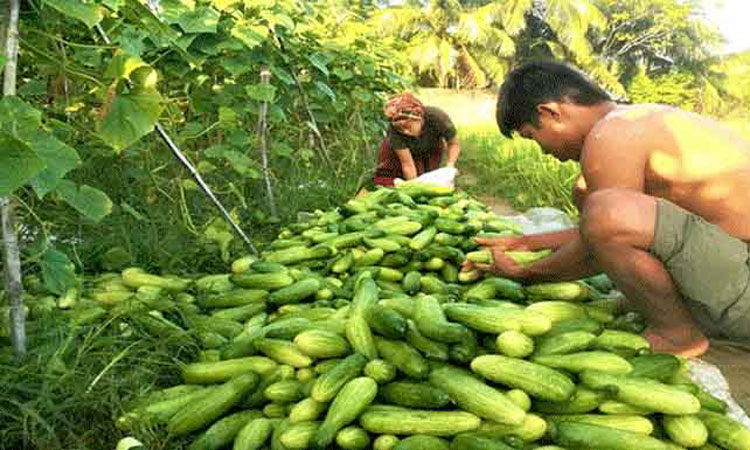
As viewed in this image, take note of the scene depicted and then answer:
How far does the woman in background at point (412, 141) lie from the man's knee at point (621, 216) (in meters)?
4.10

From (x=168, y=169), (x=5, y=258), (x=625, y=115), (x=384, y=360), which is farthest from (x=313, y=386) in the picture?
(x=168, y=169)

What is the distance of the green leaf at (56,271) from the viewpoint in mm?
2607

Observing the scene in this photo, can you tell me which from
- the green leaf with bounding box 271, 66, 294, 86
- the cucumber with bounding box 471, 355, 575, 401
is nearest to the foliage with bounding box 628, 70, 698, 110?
the green leaf with bounding box 271, 66, 294, 86

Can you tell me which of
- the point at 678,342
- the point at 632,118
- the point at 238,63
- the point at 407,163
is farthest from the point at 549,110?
the point at 407,163

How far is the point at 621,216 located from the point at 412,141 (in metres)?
4.64

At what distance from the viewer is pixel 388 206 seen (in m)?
5.18

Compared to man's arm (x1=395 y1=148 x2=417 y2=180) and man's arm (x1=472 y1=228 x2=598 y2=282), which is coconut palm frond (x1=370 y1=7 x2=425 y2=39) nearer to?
man's arm (x1=395 y1=148 x2=417 y2=180)

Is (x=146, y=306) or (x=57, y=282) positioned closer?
(x=57, y=282)

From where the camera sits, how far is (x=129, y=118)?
253cm

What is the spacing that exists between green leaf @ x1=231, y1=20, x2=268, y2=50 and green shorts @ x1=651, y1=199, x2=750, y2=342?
300 centimetres

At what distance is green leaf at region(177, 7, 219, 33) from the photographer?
162 inches

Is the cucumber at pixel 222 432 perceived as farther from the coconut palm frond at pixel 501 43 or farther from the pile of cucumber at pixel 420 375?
the coconut palm frond at pixel 501 43

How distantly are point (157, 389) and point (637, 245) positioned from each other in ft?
6.88

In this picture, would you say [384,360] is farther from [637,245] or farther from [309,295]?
[637,245]
